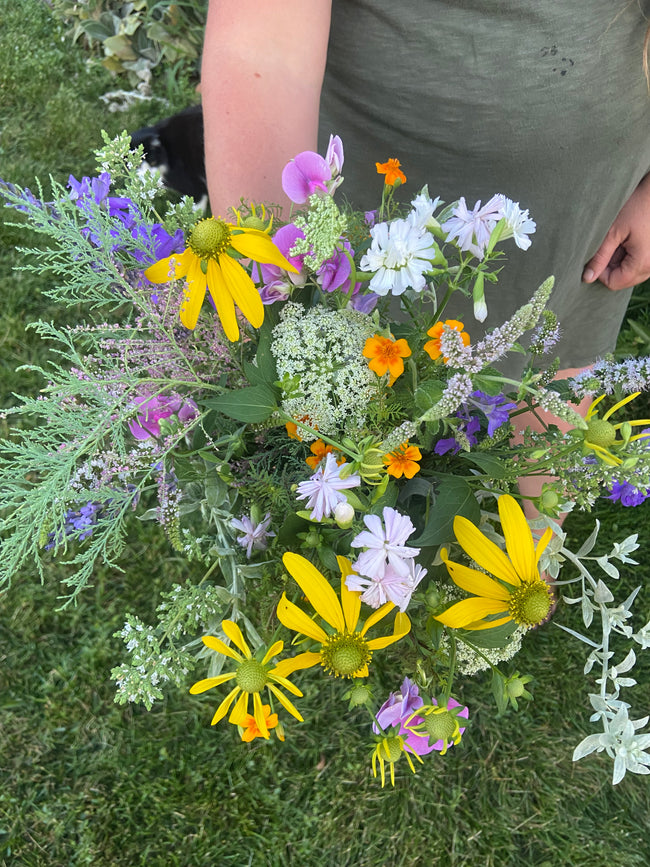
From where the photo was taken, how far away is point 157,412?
0.59 meters

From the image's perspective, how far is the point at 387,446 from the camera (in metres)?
0.47

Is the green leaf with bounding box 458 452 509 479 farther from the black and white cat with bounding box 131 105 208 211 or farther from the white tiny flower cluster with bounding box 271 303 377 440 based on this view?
the black and white cat with bounding box 131 105 208 211

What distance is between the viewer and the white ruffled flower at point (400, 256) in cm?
45

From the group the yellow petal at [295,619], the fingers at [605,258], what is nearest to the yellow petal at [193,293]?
the yellow petal at [295,619]

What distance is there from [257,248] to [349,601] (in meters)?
0.27

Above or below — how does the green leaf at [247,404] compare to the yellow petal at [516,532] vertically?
above

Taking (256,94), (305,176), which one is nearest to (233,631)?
(305,176)

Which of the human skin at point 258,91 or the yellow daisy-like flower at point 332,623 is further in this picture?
the human skin at point 258,91

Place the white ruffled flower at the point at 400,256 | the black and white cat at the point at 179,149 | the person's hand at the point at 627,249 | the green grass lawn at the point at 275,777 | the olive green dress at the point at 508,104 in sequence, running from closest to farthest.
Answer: the white ruffled flower at the point at 400,256
the olive green dress at the point at 508,104
the person's hand at the point at 627,249
the green grass lawn at the point at 275,777
the black and white cat at the point at 179,149

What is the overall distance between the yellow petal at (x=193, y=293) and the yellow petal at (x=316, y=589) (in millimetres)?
192

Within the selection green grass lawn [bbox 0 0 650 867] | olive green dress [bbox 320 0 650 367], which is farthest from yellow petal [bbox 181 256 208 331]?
green grass lawn [bbox 0 0 650 867]

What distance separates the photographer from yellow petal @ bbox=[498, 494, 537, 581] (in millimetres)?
506

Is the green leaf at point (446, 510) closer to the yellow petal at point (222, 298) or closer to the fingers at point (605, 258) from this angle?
the yellow petal at point (222, 298)

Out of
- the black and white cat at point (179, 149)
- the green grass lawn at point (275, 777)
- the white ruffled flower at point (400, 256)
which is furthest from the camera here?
the black and white cat at point (179, 149)
